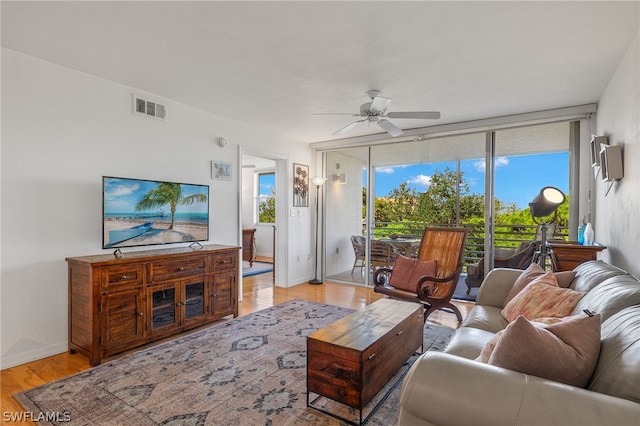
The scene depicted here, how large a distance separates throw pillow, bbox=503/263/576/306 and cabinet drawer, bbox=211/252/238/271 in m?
2.81

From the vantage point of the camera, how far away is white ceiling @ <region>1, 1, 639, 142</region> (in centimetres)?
207

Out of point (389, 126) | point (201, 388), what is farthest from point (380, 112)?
point (201, 388)

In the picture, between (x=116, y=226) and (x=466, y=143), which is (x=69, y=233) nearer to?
(x=116, y=226)

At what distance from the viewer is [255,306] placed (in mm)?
4387

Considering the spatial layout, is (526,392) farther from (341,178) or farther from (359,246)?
(341,178)

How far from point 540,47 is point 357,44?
1.39 metres

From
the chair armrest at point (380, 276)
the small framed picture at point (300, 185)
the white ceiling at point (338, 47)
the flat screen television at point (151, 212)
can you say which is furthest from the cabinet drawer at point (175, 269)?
the small framed picture at point (300, 185)

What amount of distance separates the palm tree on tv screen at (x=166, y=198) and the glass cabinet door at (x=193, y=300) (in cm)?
71

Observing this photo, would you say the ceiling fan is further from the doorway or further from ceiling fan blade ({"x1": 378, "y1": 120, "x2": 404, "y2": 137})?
the doorway

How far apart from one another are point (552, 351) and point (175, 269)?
308 centimetres

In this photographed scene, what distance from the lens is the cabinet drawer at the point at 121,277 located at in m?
2.74

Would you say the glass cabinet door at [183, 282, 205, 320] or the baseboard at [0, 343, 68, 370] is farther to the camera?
the glass cabinet door at [183, 282, 205, 320]

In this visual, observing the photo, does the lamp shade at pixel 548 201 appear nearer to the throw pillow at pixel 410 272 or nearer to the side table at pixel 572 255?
the side table at pixel 572 255

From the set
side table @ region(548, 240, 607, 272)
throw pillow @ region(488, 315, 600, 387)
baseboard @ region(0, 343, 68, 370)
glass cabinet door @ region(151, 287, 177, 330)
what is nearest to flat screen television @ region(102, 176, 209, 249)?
glass cabinet door @ region(151, 287, 177, 330)
